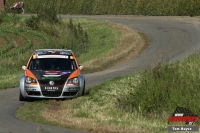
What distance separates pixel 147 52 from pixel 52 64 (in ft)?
54.2

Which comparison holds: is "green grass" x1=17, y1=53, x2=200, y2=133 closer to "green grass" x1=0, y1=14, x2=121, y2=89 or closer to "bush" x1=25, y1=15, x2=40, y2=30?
"green grass" x1=0, y1=14, x2=121, y2=89

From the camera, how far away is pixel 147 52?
3681cm

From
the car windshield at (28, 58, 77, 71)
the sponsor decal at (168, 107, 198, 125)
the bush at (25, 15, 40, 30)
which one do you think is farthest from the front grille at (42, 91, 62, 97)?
the bush at (25, 15, 40, 30)

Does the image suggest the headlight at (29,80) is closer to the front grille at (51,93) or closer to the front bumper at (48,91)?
the front bumper at (48,91)

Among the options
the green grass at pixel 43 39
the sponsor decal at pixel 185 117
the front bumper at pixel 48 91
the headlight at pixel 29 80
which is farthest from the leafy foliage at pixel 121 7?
the sponsor decal at pixel 185 117

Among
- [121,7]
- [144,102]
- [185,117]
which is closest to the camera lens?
[185,117]

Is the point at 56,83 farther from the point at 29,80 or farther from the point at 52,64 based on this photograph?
the point at 52,64

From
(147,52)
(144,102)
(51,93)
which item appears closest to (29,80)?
(51,93)

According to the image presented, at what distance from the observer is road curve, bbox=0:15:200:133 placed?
600 inches

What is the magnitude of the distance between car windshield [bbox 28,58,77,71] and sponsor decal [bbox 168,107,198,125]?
462 centimetres

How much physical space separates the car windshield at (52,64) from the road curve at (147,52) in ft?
4.29

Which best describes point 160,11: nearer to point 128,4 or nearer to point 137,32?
point 128,4

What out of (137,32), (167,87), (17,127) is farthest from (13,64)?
(17,127)

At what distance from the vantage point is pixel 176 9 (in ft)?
181
